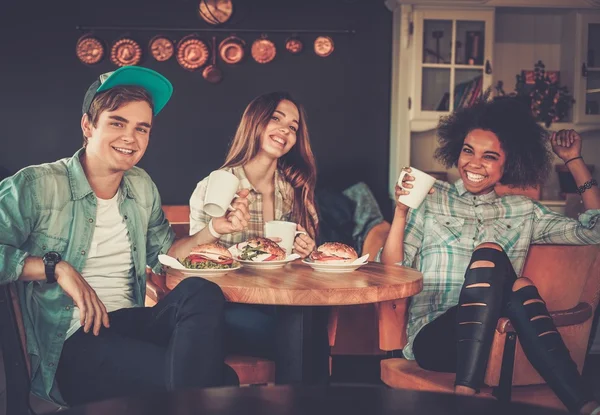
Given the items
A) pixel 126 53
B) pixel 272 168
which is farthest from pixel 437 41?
pixel 272 168

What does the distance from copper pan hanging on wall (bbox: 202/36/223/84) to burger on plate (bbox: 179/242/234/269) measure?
3.40m

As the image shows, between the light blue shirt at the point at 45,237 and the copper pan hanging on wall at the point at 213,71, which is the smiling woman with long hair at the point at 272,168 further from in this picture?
the copper pan hanging on wall at the point at 213,71

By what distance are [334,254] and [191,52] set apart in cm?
345

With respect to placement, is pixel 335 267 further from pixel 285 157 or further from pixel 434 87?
pixel 434 87

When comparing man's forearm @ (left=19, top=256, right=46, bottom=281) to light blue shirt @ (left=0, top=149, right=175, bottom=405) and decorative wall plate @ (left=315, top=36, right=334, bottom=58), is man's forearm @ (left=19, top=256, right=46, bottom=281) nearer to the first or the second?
light blue shirt @ (left=0, top=149, right=175, bottom=405)

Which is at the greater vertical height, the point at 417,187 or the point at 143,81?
the point at 143,81

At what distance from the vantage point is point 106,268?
2.10 m

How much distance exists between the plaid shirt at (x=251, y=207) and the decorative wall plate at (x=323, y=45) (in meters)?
2.69

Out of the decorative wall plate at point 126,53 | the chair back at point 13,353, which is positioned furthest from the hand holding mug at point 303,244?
the decorative wall plate at point 126,53

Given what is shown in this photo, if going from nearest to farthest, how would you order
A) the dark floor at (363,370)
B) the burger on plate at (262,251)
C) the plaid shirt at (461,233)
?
the burger on plate at (262,251)
the plaid shirt at (461,233)
the dark floor at (363,370)

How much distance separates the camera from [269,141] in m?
2.86

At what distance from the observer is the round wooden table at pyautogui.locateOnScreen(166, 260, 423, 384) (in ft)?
6.26

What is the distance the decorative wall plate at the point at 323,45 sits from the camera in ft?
17.7

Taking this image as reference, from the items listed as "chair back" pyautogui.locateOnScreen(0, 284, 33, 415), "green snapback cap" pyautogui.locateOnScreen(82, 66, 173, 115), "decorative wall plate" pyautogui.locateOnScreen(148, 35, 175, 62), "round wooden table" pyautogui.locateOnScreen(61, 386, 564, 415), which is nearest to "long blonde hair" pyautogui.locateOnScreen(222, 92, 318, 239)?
"green snapback cap" pyautogui.locateOnScreen(82, 66, 173, 115)
